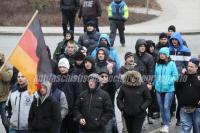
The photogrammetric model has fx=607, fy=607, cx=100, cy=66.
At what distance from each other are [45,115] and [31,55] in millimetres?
1259

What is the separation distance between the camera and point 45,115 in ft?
31.7

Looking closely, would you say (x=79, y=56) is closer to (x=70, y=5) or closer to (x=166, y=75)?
(x=166, y=75)

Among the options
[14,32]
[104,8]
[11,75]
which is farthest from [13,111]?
[104,8]

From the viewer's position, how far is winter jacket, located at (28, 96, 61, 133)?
9.66m

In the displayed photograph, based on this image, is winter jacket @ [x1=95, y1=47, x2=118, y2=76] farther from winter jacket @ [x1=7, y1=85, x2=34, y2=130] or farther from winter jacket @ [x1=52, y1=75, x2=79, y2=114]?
winter jacket @ [x1=7, y1=85, x2=34, y2=130]

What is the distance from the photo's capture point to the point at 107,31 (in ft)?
81.8

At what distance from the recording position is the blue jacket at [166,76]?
1199 cm

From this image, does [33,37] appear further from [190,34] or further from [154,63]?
[190,34]

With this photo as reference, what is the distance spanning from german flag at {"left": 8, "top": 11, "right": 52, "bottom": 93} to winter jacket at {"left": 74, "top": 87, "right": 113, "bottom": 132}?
1363 mm

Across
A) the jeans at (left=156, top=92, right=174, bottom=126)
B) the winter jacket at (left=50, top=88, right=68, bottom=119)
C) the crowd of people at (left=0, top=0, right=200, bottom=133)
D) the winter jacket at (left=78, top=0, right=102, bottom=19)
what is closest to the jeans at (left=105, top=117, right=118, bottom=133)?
the crowd of people at (left=0, top=0, right=200, bottom=133)

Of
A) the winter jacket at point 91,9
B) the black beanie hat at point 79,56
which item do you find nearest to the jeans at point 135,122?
the black beanie hat at point 79,56

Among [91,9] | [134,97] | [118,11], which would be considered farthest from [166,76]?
[118,11]

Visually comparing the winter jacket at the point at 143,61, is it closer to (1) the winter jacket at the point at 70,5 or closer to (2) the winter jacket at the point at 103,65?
(2) the winter jacket at the point at 103,65

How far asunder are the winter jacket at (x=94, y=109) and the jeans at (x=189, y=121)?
1626 millimetres
